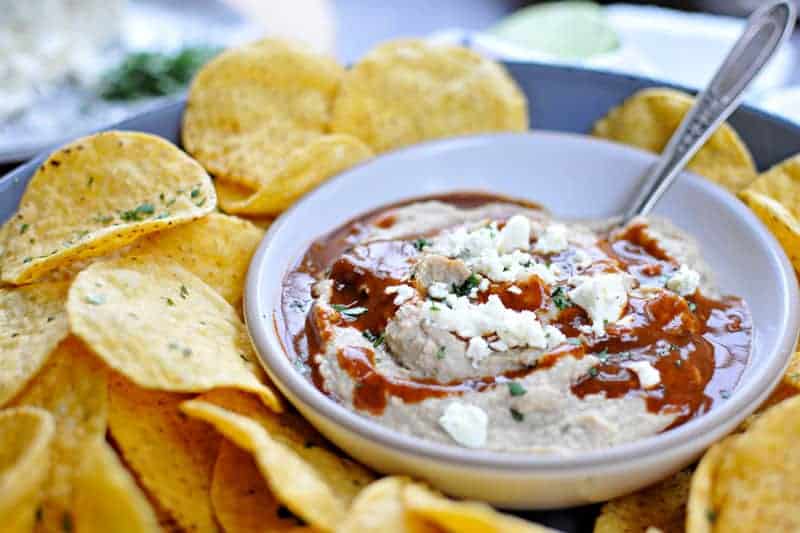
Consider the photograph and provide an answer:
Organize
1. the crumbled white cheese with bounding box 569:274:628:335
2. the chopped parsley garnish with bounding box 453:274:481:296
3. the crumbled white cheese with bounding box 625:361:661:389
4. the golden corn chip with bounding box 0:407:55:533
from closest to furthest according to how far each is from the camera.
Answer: the golden corn chip with bounding box 0:407:55:533 → the crumbled white cheese with bounding box 625:361:661:389 → the crumbled white cheese with bounding box 569:274:628:335 → the chopped parsley garnish with bounding box 453:274:481:296

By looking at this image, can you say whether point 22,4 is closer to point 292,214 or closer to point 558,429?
point 292,214

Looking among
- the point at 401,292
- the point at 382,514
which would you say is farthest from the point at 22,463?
the point at 401,292

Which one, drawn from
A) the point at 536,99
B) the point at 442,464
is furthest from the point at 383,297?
the point at 536,99

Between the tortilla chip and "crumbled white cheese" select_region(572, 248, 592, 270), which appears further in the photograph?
the tortilla chip

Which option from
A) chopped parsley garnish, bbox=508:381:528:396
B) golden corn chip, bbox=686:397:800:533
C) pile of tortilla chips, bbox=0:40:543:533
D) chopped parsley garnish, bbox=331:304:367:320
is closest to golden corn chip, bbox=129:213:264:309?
pile of tortilla chips, bbox=0:40:543:533

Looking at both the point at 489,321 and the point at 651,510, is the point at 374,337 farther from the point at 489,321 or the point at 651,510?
the point at 651,510

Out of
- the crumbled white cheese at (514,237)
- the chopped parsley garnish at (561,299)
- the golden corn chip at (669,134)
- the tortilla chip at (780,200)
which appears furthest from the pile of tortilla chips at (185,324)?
the tortilla chip at (780,200)

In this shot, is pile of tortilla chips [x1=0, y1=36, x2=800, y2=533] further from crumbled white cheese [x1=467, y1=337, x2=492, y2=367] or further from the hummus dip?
crumbled white cheese [x1=467, y1=337, x2=492, y2=367]
